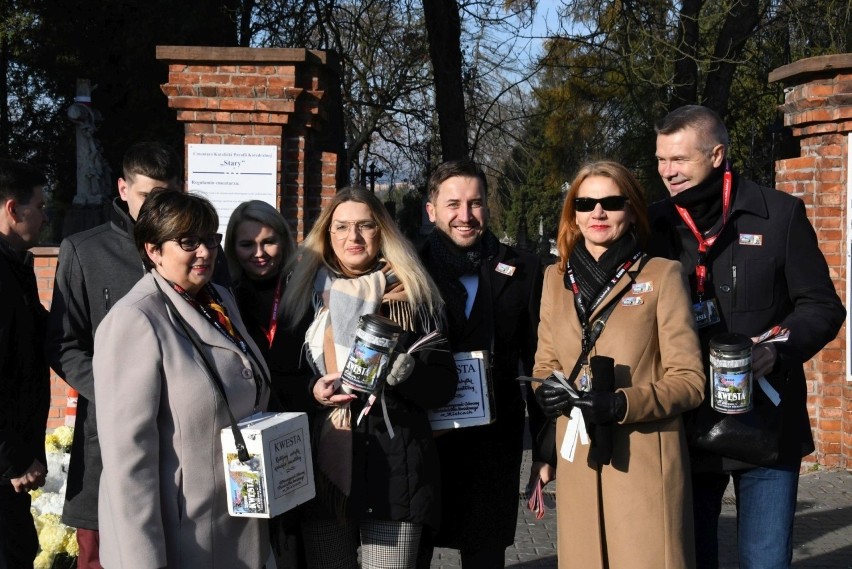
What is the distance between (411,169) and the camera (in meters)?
19.6

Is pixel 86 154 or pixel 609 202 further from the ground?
pixel 86 154

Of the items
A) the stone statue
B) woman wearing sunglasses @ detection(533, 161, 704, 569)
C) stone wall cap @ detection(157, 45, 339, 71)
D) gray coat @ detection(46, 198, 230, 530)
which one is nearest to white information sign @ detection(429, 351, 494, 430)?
woman wearing sunglasses @ detection(533, 161, 704, 569)

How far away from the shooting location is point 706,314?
3494 millimetres

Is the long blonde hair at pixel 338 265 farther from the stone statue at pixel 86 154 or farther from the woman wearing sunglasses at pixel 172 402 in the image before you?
the stone statue at pixel 86 154

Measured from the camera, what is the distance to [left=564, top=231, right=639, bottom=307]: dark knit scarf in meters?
3.36

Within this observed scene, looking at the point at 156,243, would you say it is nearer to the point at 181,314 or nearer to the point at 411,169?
the point at 181,314

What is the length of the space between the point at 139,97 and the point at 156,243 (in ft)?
63.5

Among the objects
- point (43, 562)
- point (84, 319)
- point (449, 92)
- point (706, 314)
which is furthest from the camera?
point (449, 92)

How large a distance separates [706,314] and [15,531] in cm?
280

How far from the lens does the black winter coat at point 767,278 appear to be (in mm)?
3488

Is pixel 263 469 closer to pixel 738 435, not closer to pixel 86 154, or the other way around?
pixel 738 435

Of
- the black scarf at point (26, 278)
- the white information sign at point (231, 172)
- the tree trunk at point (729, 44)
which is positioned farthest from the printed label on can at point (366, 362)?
the tree trunk at point (729, 44)

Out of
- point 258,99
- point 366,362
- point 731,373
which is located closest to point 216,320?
point 366,362

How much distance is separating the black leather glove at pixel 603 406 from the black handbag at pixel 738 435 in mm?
416
